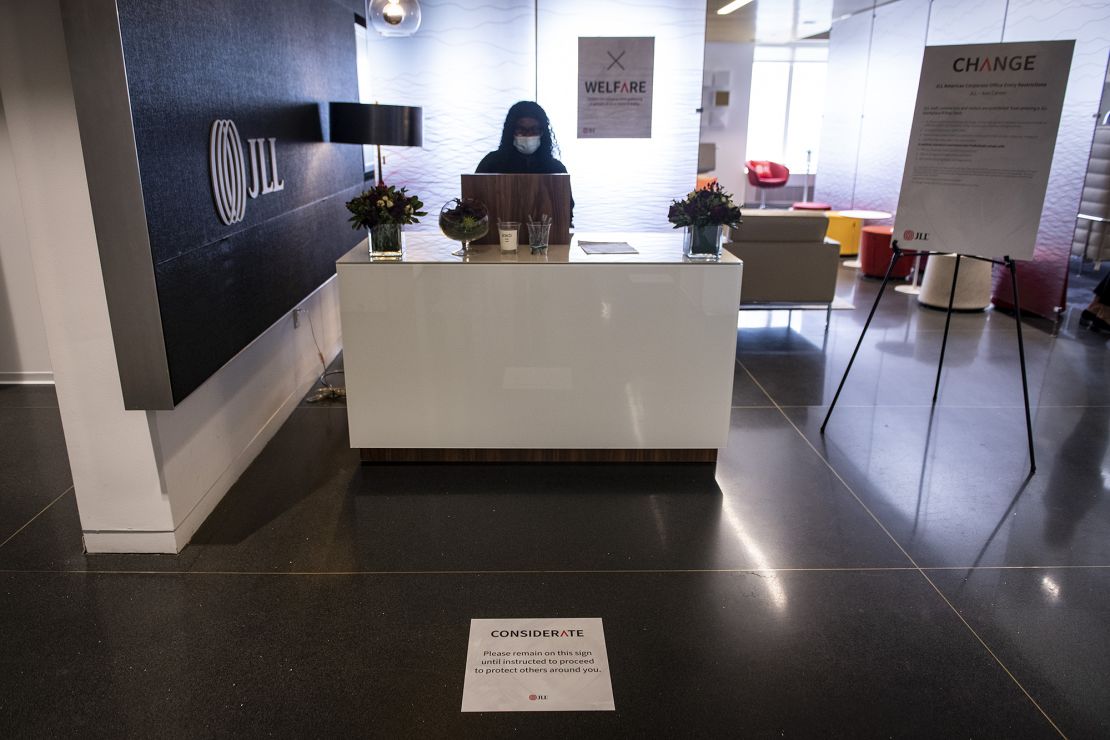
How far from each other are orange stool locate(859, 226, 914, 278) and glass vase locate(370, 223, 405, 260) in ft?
19.4

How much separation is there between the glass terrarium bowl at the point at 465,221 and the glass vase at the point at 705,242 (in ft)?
3.01

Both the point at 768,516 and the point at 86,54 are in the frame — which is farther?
the point at 768,516

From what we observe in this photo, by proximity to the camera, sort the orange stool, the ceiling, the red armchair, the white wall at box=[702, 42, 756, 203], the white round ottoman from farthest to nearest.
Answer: the white wall at box=[702, 42, 756, 203]
the red armchair
the ceiling
the orange stool
the white round ottoman

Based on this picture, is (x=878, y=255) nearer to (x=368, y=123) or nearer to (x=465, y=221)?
(x=368, y=123)

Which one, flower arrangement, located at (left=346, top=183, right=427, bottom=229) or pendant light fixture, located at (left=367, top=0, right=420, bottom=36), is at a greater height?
pendant light fixture, located at (left=367, top=0, right=420, bottom=36)

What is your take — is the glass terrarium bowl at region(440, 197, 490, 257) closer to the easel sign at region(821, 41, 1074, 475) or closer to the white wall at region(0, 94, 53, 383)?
the easel sign at region(821, 41, 1074, 475)

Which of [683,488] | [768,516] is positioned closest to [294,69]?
[683,488]

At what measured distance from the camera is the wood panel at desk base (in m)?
3.66

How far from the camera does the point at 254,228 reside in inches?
138

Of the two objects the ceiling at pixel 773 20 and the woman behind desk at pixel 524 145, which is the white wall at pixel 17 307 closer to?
the woman behind desk at pixel 524 145

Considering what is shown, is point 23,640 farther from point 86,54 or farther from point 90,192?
point 86,54

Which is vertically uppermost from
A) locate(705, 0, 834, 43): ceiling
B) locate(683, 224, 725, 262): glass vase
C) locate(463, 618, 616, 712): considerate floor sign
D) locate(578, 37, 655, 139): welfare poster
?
locate(705, 0, 834, 43): ceiling

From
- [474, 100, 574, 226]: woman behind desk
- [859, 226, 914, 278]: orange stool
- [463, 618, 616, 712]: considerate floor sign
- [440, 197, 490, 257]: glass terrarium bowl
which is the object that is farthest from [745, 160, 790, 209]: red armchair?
[463, 618, 616, 712]: considerate floor sign

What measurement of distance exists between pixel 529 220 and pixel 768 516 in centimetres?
169
